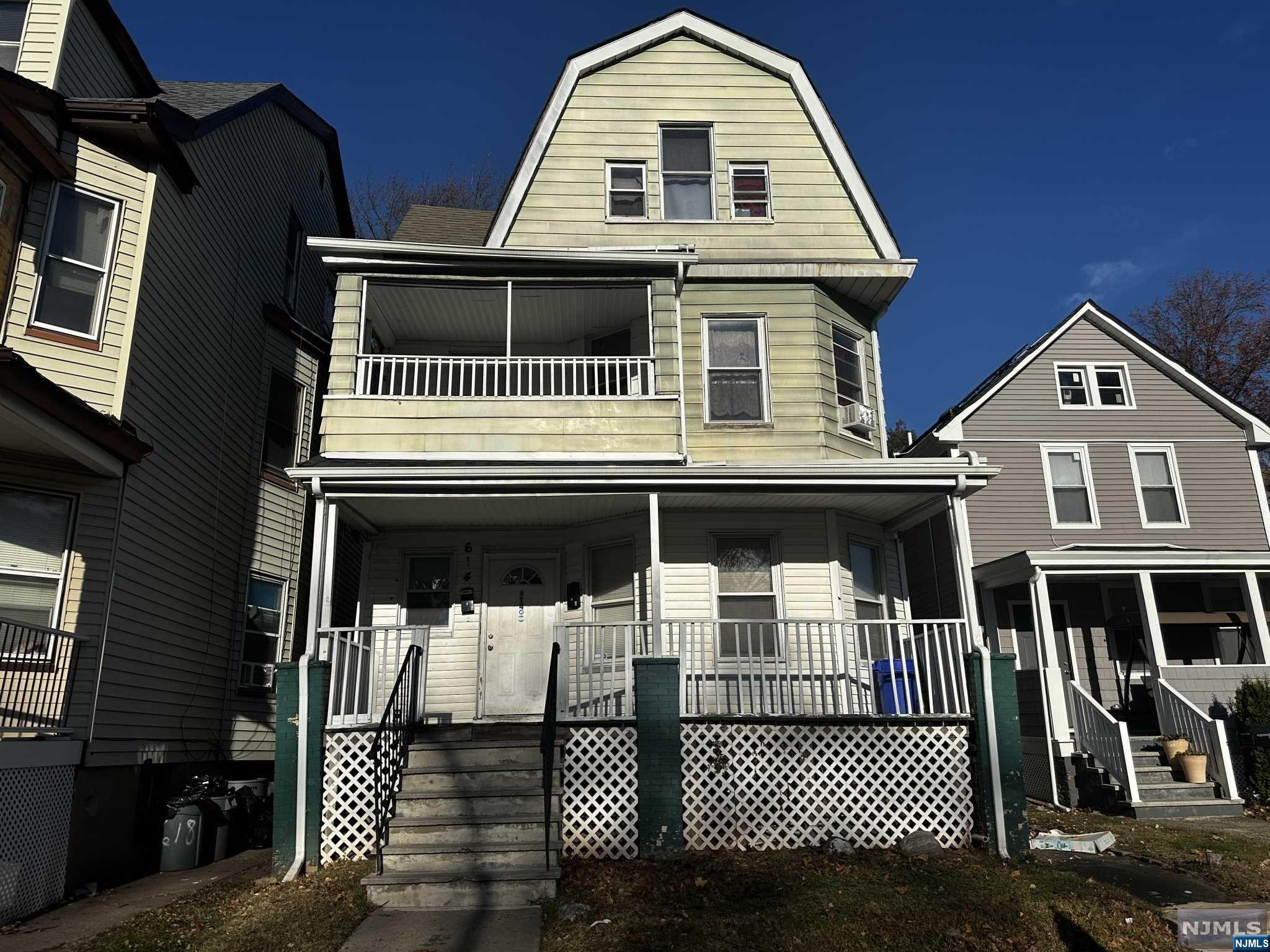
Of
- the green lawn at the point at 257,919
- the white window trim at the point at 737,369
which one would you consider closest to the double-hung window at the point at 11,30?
the white window trim at the point at 737,369

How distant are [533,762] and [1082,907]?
4908 mm

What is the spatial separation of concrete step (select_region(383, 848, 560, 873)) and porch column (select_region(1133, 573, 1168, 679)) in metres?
10.4

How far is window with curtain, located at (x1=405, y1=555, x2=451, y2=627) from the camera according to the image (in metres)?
11.9

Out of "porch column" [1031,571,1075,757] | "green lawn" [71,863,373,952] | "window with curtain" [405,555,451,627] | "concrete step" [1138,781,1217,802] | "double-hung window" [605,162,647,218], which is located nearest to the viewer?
"green lawn" [71,863,373,952]

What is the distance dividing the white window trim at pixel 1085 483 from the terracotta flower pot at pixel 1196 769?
493 cm

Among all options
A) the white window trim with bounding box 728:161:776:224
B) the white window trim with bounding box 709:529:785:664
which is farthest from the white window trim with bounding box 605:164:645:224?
the white window trim with bounding box 709:529:785:664

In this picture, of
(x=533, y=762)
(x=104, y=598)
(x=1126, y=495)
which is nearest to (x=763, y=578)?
(x=533, y=762)

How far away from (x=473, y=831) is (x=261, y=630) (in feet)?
23.4

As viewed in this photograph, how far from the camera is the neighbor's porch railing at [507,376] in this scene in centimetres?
1083

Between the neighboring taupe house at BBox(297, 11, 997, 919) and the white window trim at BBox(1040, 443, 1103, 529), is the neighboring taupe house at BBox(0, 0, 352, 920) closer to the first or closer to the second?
the neighboring taupe house at BBox(297, 11, 997, 919)

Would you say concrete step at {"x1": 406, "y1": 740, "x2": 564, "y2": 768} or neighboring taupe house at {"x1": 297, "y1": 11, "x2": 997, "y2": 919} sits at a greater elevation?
neighboring taupe house at {"x1": 297, "y1": 11, "x2": 997, "y2": 919}

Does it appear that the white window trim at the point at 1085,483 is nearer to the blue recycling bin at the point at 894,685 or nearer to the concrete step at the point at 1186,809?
the concrete step at the point at 1186,809

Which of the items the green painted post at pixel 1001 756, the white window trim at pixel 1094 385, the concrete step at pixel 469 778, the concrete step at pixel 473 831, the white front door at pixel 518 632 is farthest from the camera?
the white window trim at pixel 1094 385

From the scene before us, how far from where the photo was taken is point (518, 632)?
11805mm
